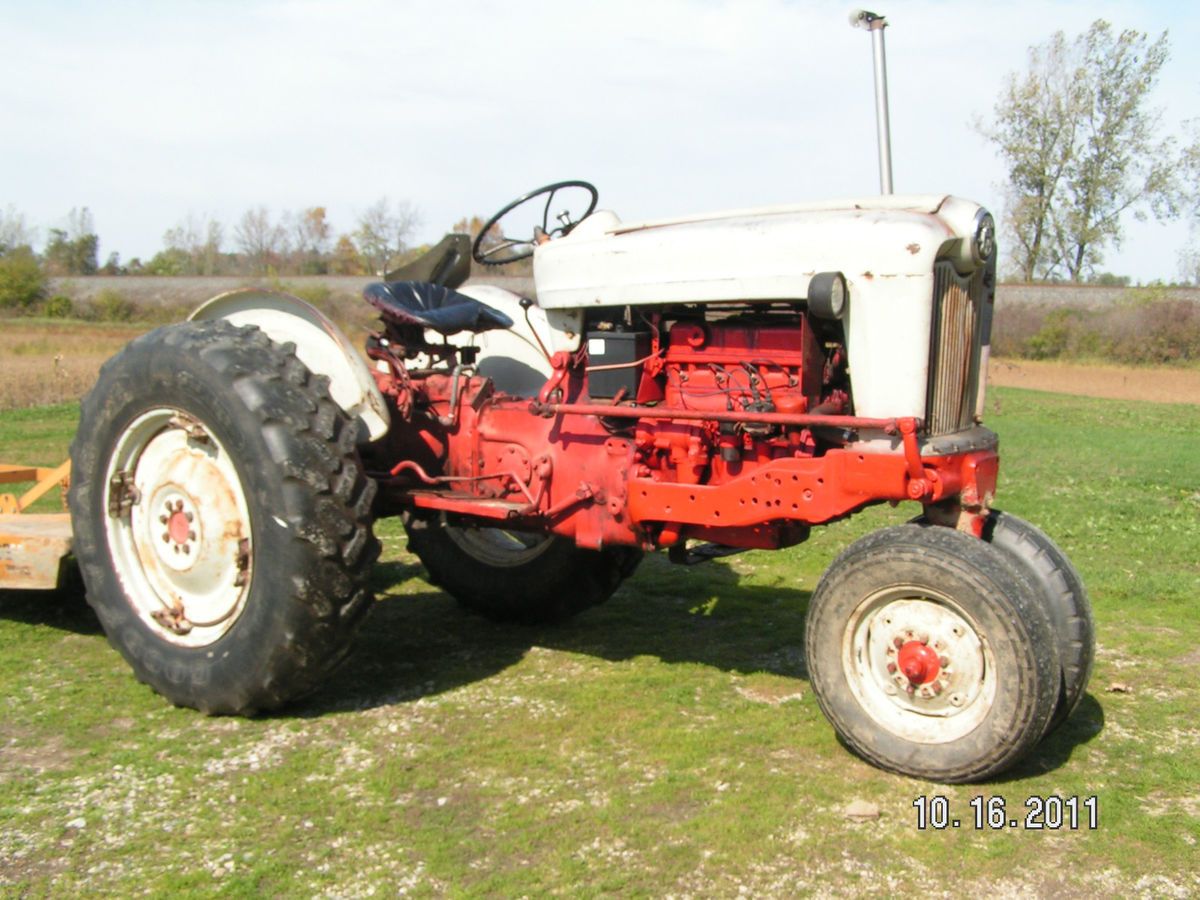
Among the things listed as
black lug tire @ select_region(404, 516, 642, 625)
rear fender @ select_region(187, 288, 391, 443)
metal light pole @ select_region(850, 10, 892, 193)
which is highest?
metal light pole @ select_region(850, 10, 892, 193)

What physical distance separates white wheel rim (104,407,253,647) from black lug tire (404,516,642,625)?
43.7 inches

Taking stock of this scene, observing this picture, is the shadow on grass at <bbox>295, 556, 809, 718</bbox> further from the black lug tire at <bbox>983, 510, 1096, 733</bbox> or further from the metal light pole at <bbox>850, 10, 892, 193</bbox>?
the metal light pole at <bbox>850, 10, 892, 193</bbox>

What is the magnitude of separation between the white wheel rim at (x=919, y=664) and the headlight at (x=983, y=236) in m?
1.19

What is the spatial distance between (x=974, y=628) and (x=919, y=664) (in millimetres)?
213

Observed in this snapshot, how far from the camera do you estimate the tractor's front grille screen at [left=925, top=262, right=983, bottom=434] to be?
4.08 metres

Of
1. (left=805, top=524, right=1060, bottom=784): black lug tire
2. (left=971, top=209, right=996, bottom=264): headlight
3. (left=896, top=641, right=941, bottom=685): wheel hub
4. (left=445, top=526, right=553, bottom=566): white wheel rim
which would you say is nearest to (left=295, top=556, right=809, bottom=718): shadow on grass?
(left=445, top=526, right=553, bottom=566): white wheel rim

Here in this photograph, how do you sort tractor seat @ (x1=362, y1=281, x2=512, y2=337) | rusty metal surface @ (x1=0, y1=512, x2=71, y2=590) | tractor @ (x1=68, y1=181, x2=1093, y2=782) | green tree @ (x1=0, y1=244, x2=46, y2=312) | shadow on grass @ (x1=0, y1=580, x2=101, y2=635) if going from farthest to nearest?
1. green tree @ (x1=0, y1=244, x2=46, y2=312)
2. shadow on grass @ (x1=0, y1=580, x2=101, y2=635)
3. tractor seat @ (x1=362, y1=281, x2=512, y2=337)
4. rusty metal surface @ (x1=0, y1=512, x2=71, y2=590)
5. tractor @ (x1=68, y1=181, x2=1093, y2=782)

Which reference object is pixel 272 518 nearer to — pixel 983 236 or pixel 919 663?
pixel 919 663

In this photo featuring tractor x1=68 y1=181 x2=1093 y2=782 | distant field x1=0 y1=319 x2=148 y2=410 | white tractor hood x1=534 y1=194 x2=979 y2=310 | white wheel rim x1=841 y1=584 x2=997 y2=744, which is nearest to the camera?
white wheel rim x1=841 y1=584 x2=997 y2=744

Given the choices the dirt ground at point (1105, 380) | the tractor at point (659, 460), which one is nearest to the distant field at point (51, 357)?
the tractor at point (659, 460)

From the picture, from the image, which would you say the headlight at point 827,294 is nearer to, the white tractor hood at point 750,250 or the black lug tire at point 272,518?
the white tractor hood at point 750,250

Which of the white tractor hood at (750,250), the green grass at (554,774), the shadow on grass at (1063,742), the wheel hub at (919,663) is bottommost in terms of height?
the green grass at (554,774)

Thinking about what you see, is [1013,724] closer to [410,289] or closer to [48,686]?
[410,289]

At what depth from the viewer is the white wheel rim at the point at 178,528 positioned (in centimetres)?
449
